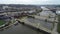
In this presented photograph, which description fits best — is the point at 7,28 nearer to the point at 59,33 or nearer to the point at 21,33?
the point at 21,33

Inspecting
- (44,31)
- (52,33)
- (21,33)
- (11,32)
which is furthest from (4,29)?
(52,33)

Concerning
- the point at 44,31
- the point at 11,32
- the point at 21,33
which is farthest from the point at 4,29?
the point at 44,31

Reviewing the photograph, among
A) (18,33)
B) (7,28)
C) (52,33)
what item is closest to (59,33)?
(52,33)

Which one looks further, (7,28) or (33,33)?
(7,28)

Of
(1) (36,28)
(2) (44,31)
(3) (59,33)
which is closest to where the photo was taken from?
(3) (59,33)

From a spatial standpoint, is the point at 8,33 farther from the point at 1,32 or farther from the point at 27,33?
the point at 27,33

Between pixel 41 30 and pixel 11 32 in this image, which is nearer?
pixel 11 32

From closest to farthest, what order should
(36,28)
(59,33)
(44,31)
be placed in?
1. (59,33)
2. (44,31)
3. (36,28)
